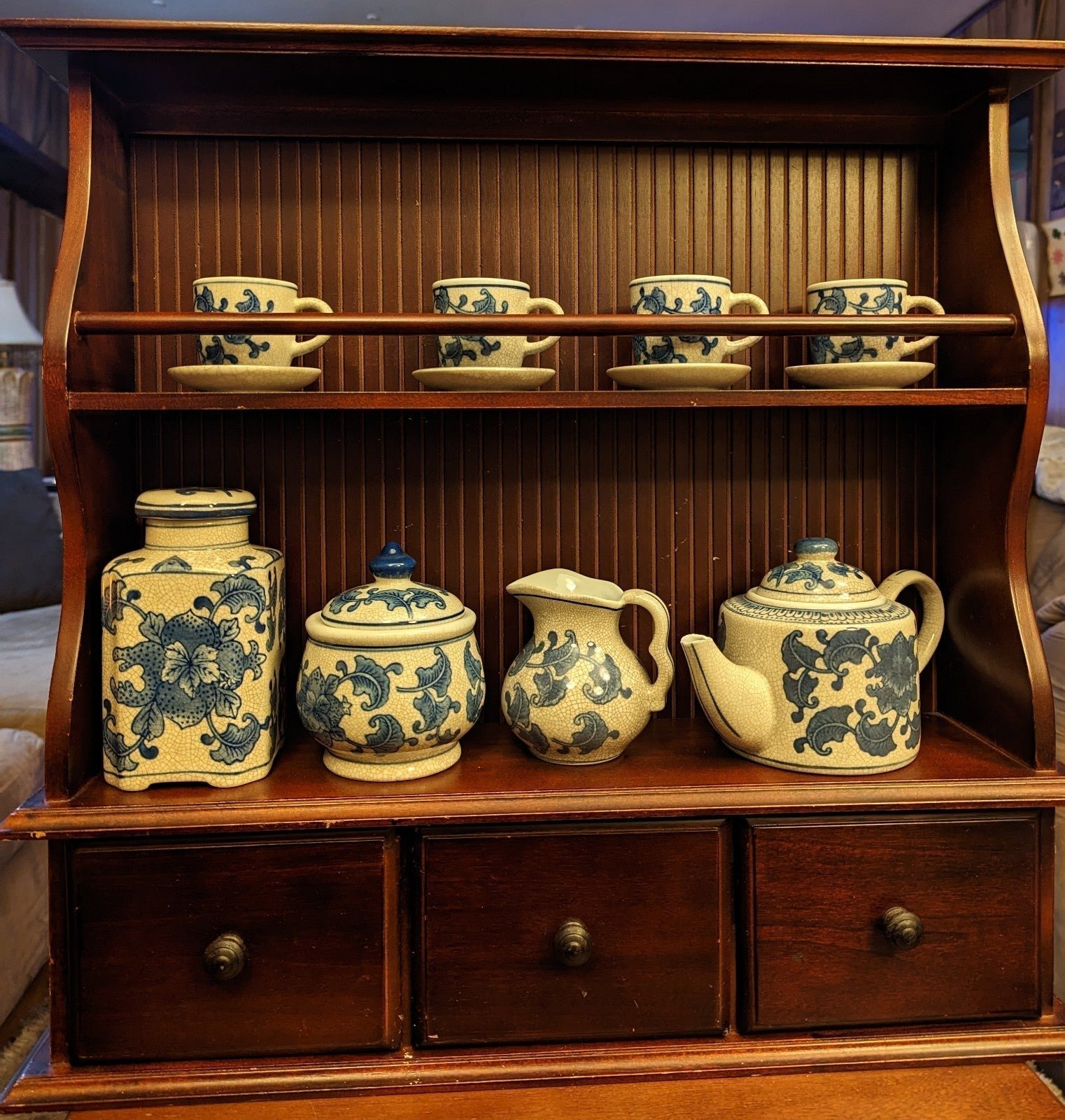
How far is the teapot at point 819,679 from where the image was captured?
813mm

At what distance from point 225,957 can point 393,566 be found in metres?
0.34

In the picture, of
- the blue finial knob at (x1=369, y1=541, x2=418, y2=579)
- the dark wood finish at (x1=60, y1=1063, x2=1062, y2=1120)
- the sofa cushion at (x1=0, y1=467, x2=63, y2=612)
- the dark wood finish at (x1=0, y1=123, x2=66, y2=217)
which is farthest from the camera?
the dark wood finish at (x1=0, y1=123, x2=66, y2=217)

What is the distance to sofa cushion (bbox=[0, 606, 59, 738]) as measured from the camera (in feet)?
5.58

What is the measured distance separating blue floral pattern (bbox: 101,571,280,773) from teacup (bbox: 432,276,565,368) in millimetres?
281

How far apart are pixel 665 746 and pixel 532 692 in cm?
16

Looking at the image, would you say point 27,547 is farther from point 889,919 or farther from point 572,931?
point 889,919

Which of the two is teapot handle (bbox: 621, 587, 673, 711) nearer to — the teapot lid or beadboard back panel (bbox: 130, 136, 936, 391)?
the teapot lid

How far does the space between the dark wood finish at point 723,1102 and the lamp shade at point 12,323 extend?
2.32 metres

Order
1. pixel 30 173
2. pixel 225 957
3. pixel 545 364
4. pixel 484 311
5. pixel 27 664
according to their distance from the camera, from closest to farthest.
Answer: pixel 225 957, pixel 484 311, pixel 545 364, pixel 27 664, pixel 30 173

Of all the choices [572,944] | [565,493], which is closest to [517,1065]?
[572,944]

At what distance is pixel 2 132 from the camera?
266 centimetres

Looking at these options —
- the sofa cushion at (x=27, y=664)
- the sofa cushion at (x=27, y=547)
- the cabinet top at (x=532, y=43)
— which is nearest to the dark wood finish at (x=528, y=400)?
the cabinet top at (x=532, y=43)

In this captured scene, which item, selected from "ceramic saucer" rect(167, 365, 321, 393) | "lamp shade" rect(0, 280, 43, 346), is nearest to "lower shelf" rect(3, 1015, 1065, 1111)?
"ceramic saucer" rect(167, 365, 321, 393)

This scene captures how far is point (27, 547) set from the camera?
2.39 meters
